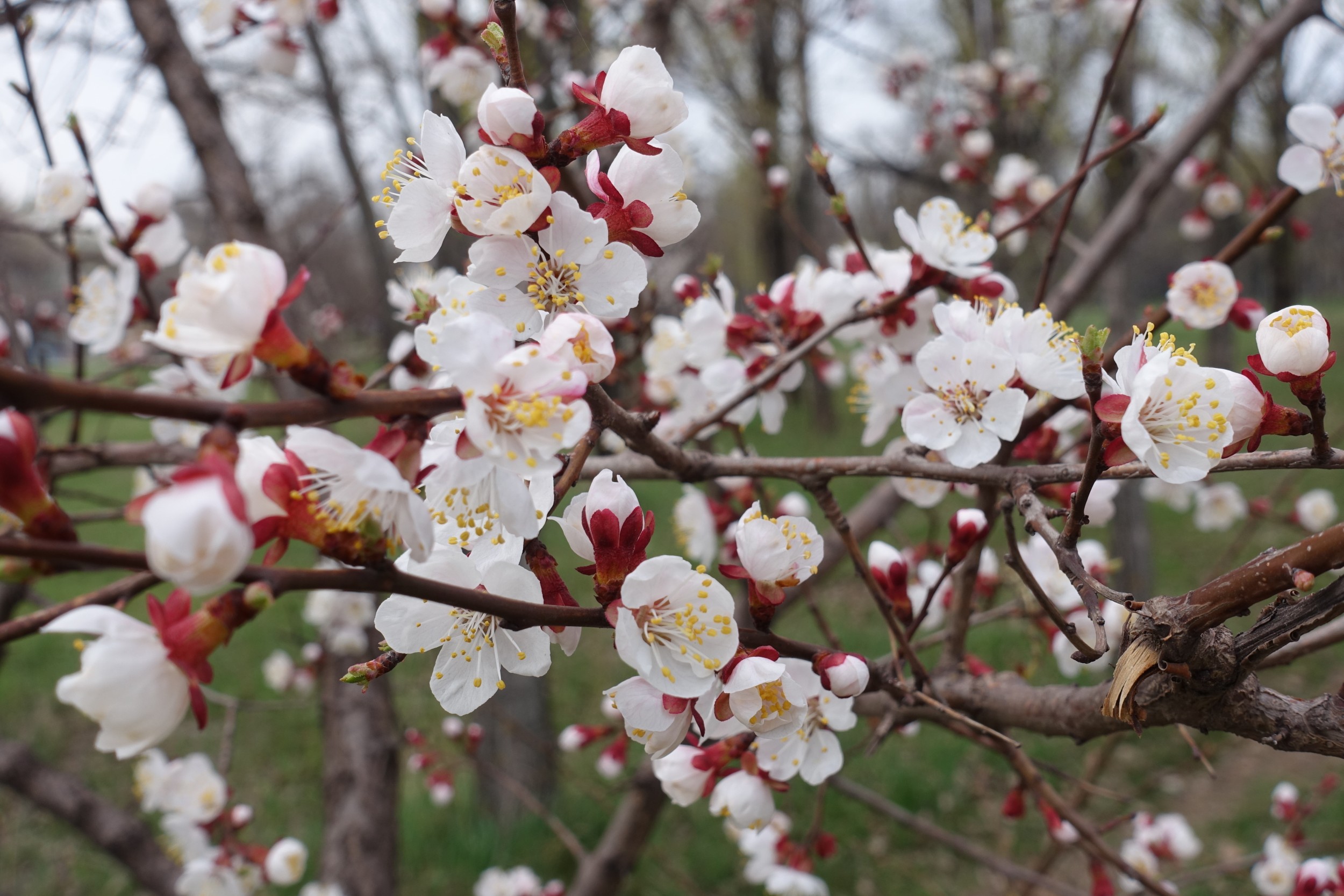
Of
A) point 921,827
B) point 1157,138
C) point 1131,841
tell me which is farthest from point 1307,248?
point 921,827

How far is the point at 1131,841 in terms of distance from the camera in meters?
3.18

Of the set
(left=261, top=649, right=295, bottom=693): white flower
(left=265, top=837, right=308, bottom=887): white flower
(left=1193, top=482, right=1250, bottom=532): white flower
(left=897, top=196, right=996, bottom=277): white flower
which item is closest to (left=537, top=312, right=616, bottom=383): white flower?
(left=897, top=196, right=996, bottom=277): white flower

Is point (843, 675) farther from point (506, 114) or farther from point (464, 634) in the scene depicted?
point (506, 114)

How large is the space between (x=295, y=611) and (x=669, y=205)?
539 cm

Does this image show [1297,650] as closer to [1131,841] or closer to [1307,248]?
[1131,841]

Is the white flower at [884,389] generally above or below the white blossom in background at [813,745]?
above

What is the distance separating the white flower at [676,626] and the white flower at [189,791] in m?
2.10

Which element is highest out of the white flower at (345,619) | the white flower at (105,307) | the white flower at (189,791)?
the white flower at (105,307)

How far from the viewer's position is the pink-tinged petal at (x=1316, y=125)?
5.11ft

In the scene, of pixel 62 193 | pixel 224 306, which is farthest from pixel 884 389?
pixel 62 193

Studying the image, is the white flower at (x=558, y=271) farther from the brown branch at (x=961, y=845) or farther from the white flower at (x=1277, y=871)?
the white flower at (x=1277, y=871)

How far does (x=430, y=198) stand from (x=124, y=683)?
0.56m

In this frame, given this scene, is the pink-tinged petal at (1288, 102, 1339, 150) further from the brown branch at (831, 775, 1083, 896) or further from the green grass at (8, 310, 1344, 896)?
the brown branch at (831, 775, 1083, 896)

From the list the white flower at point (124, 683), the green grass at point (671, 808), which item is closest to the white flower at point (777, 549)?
the white flower at point (124, 683)
